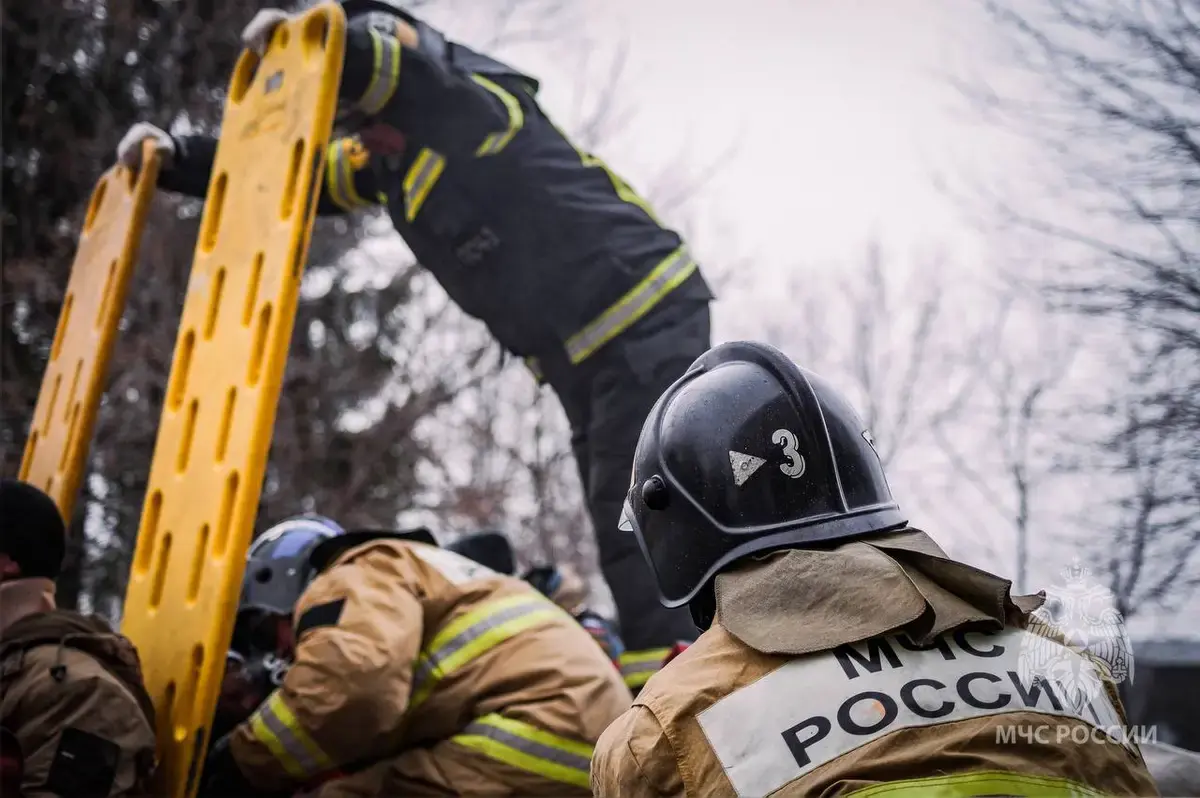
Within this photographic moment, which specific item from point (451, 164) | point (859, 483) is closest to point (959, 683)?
point (859, 483)

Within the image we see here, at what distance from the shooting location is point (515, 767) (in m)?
2.78

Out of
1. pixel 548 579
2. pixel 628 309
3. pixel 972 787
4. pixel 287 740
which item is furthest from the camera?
pixel 548 579

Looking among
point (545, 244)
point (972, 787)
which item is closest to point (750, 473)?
point (972, 787)

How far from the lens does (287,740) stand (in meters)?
2.72

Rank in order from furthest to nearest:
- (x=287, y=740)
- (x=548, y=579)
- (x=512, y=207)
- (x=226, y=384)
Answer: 1. (x=548, y=579)
2. (x=512, y=207)
3. (x=226, y=384)
4. (x=287, y=740)

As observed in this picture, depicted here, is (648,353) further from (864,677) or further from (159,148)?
(864,677)

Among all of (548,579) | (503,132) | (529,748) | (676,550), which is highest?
(503,132)

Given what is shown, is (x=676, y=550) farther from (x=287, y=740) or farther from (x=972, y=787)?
(x=287, y=740)

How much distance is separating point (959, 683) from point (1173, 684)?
5572 millimetres

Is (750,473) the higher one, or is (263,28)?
(263,28)

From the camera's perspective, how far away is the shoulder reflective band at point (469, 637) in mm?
2832

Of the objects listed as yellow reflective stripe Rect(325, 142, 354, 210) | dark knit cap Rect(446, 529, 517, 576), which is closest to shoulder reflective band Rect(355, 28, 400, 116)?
yellow reflective stripe Rect(325, 142, 354, 210)

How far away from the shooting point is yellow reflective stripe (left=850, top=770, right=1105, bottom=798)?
129 centimetres

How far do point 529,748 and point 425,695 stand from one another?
0.28 meters
